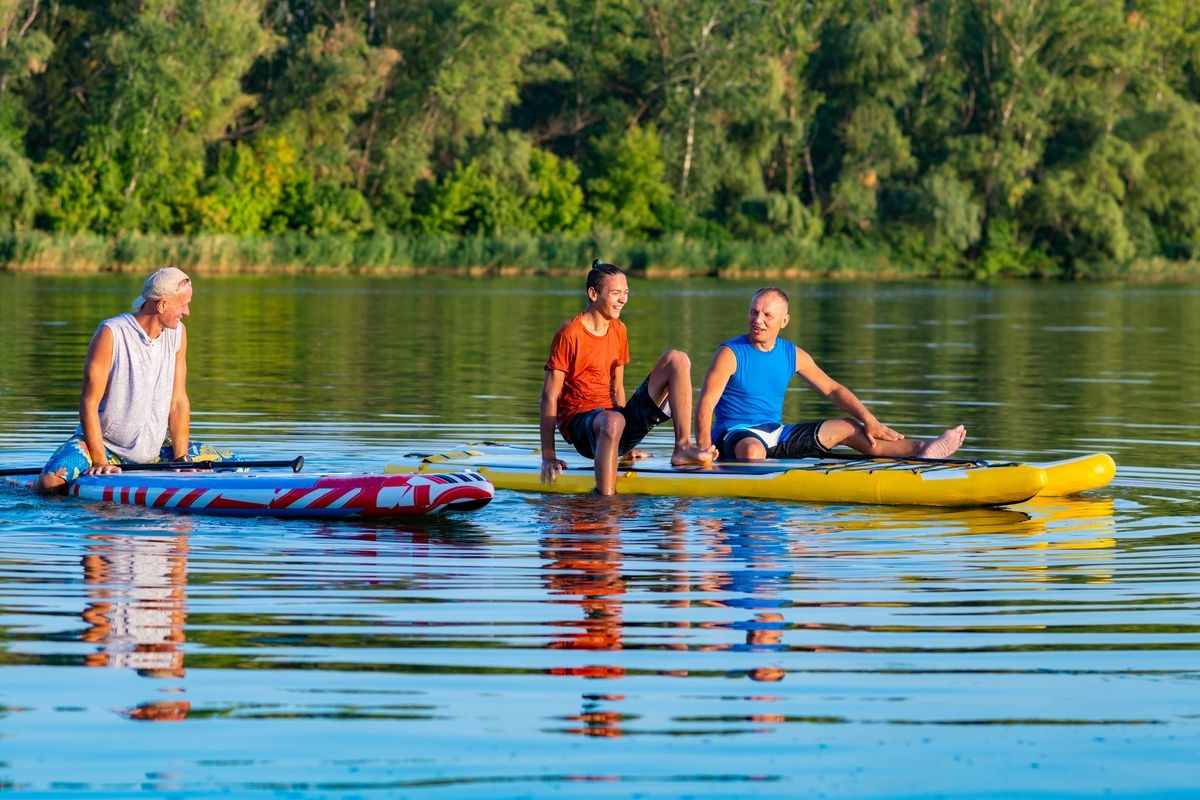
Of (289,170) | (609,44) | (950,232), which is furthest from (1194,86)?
(289,170)

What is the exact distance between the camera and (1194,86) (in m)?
84.8

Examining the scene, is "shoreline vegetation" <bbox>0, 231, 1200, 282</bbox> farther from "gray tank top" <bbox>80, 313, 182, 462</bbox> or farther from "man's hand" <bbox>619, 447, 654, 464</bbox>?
"gray tank top" <bbox>80, 313, 182, 462</bbox>

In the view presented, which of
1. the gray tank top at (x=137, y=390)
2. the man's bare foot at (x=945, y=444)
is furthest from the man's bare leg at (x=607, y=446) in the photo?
the gray tank top at (x=137, y=390)

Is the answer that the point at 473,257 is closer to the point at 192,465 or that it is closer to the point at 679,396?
the point at 679,396

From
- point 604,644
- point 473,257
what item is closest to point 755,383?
point 604,644

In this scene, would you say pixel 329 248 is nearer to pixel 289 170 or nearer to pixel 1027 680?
pixel 289 170

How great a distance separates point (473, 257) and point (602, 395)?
5508cm

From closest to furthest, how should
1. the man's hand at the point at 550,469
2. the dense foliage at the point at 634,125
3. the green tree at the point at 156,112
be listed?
1. the man's hand at the point at 550,469
2. the green tree at the point at 156,112
3. the dense foliage at the point at 634,125

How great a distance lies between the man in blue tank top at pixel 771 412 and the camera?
11086 millimetres

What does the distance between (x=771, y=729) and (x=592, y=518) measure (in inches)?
184

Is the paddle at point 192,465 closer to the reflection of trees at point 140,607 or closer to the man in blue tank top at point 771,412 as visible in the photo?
the reflection of trees at point 140,607

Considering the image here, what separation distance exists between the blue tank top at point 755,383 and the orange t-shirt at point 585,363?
0.67m

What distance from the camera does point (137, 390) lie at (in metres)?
10.1

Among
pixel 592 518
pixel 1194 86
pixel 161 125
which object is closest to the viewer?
pixel 592 518
